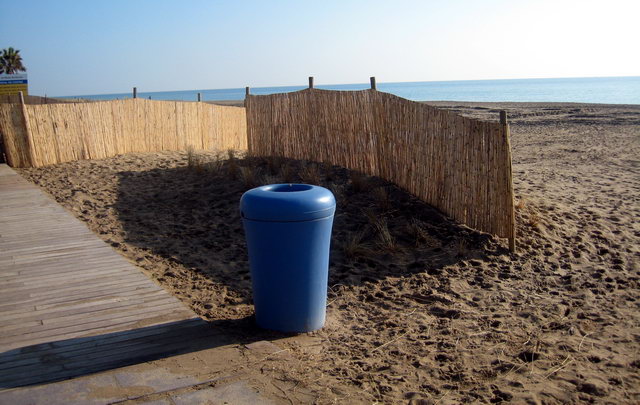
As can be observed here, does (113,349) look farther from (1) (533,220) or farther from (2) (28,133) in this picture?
(2) (28,133)

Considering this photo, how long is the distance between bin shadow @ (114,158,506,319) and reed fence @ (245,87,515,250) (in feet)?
0.79

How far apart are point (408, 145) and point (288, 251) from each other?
4085mm

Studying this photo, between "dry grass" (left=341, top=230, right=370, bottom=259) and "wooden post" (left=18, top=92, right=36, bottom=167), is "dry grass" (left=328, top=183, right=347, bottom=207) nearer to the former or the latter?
"dry grass" (left=341, top=230, right=370, bottom=259)

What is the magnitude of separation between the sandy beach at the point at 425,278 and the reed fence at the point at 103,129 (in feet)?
6.63

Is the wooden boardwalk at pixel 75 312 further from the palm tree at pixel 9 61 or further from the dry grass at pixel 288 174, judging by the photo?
the palm tree at pixel 9 61

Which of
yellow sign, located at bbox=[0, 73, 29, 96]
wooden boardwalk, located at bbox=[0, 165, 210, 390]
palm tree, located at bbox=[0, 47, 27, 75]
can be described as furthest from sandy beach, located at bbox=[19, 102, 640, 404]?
palm tree, located at bbox=[0, 47, 27, 75]

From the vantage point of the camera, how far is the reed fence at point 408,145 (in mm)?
6078

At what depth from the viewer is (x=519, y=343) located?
4121mm

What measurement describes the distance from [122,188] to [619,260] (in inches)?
311

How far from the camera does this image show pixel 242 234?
720cm

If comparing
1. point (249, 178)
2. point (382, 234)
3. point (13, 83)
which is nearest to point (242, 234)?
point (382, 234)

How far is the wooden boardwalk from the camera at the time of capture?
3.48 metres

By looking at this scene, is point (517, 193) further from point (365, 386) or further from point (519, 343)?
point (365, 386)

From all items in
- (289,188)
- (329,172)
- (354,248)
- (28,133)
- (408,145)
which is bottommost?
(354,248)
